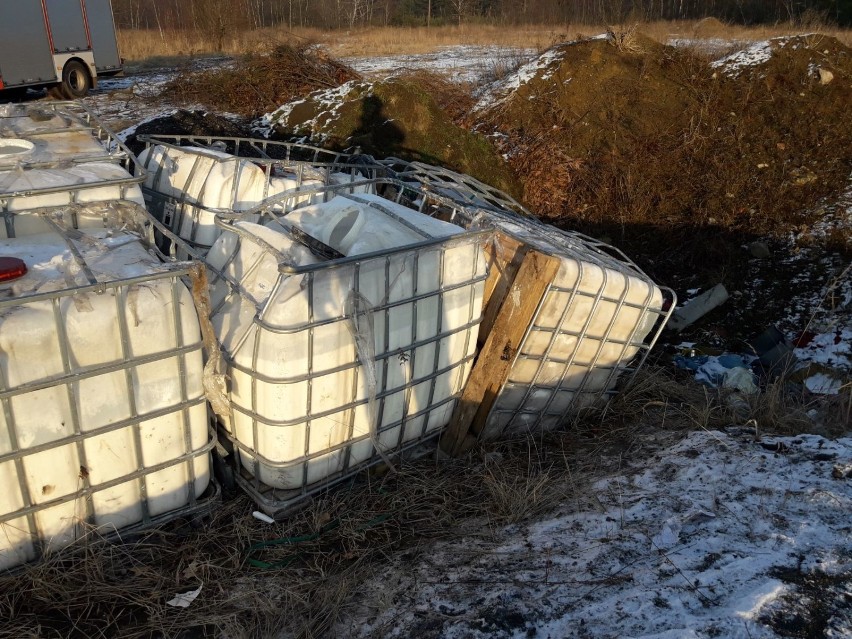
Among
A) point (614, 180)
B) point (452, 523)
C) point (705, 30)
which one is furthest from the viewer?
point (705, 30)

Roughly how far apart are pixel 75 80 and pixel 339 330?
15.3 metres

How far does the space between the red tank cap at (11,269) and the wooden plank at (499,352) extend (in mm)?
2235

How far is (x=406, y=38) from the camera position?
23.6 metres

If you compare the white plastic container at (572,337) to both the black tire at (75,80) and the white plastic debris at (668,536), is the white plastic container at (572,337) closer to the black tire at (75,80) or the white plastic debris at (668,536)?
the white plastic debris at (668,536)

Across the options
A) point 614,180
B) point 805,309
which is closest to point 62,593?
point 805,309

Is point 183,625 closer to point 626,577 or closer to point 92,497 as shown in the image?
point 92,497

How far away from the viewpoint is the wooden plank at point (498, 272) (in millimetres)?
3594

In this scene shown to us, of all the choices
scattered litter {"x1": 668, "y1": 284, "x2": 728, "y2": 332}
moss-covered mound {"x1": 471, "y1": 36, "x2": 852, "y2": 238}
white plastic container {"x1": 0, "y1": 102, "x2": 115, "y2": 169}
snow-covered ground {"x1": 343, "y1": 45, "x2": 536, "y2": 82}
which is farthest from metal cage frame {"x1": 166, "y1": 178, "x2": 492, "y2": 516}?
snow-covered ground {"x1": 343, "y1": 45, "x2": 536, "y2": 82}

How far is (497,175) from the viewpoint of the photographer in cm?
952

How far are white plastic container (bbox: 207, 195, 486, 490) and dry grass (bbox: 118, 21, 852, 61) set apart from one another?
15.0 m

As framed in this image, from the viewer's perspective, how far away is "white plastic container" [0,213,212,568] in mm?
2238

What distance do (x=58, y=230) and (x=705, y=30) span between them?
59.3 ft

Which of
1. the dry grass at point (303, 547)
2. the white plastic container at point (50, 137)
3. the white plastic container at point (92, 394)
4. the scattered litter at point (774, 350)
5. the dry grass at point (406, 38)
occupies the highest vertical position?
the dry grass at point (406, 38)

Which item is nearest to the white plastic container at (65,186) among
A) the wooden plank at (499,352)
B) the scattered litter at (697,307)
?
the wooden plank at (499,352)
